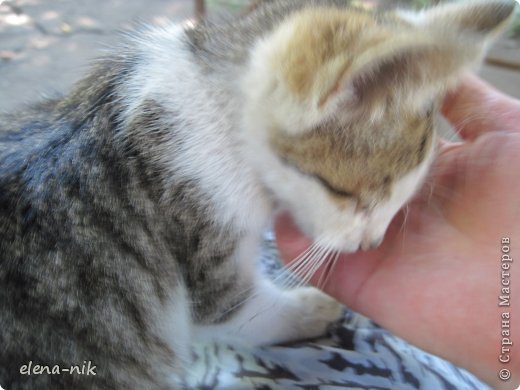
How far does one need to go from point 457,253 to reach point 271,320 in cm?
42

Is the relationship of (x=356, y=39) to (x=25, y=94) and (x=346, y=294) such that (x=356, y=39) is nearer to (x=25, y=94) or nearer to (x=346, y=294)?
(x=346, y=294)

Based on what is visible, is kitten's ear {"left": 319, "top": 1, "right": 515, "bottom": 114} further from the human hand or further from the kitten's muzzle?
the kitten's muzzle

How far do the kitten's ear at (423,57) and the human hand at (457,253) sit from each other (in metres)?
0.16

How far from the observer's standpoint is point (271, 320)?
1.17 meters

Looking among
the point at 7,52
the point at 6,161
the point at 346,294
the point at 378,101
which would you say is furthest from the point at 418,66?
the point at 7,52

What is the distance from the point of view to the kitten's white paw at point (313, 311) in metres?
1.18

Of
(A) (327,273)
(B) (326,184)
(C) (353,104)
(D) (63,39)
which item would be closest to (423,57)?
(C) (353,104)

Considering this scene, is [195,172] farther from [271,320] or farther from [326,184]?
[271,320]

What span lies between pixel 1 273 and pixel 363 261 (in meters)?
0.72

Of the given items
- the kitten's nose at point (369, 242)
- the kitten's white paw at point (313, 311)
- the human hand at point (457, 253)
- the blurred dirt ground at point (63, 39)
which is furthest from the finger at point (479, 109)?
the blurred dirt ground at point (63, 39)

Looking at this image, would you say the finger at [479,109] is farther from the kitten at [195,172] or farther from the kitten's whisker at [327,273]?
the kitten's whisker at [327,273]

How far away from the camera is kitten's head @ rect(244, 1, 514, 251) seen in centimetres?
76

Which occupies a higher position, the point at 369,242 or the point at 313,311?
the point at 369,242

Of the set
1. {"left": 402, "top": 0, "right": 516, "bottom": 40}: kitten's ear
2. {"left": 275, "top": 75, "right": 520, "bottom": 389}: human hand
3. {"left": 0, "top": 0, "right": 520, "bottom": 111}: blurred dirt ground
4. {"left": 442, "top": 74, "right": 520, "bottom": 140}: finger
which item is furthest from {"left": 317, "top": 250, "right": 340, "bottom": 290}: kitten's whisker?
{"left": 0, "top": 0, "right": 520, "bottom": 111}: blurred dirt ground
